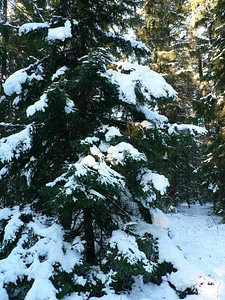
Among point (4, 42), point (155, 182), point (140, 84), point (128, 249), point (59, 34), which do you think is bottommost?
point (128, 249)

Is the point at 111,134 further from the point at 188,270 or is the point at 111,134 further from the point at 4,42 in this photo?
the point at 4,42

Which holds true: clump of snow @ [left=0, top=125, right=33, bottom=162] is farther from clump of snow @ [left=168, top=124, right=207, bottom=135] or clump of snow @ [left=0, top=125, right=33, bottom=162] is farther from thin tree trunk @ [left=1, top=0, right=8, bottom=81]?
thin tree trunk @ [left=1, top=0, right=8, bottom=81]

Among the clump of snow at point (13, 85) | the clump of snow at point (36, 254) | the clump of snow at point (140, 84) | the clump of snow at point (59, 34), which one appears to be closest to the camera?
the clump of snow at point (36, 254)

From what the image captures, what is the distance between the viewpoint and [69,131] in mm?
6129

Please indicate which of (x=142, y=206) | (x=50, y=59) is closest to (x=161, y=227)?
(x=142, y=206)

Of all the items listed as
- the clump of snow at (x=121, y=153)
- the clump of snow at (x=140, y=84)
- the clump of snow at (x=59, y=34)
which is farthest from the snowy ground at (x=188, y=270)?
the clump of snow at (x=59, y=34)

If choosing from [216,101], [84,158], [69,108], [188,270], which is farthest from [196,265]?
[216,101]

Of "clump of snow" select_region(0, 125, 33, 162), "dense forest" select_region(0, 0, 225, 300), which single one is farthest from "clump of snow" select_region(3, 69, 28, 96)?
"clump of snow" select_region(0, 125, 33, 162)

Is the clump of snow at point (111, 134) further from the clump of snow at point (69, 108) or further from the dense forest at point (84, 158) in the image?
the clump of snow at point (69, 108)

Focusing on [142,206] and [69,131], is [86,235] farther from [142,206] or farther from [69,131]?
[69,131]

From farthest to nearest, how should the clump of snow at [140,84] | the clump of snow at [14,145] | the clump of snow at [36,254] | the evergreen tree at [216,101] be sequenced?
1. the evergreen tree at [216,101]
2. the clump of snow at [14,145]
3. the clump of snow at [140,84]
4. the clump of snow at [36,254]

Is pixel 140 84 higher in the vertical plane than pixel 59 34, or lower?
lower

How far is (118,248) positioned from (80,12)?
4.83 m

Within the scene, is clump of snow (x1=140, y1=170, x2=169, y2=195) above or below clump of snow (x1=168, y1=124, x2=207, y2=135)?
below
